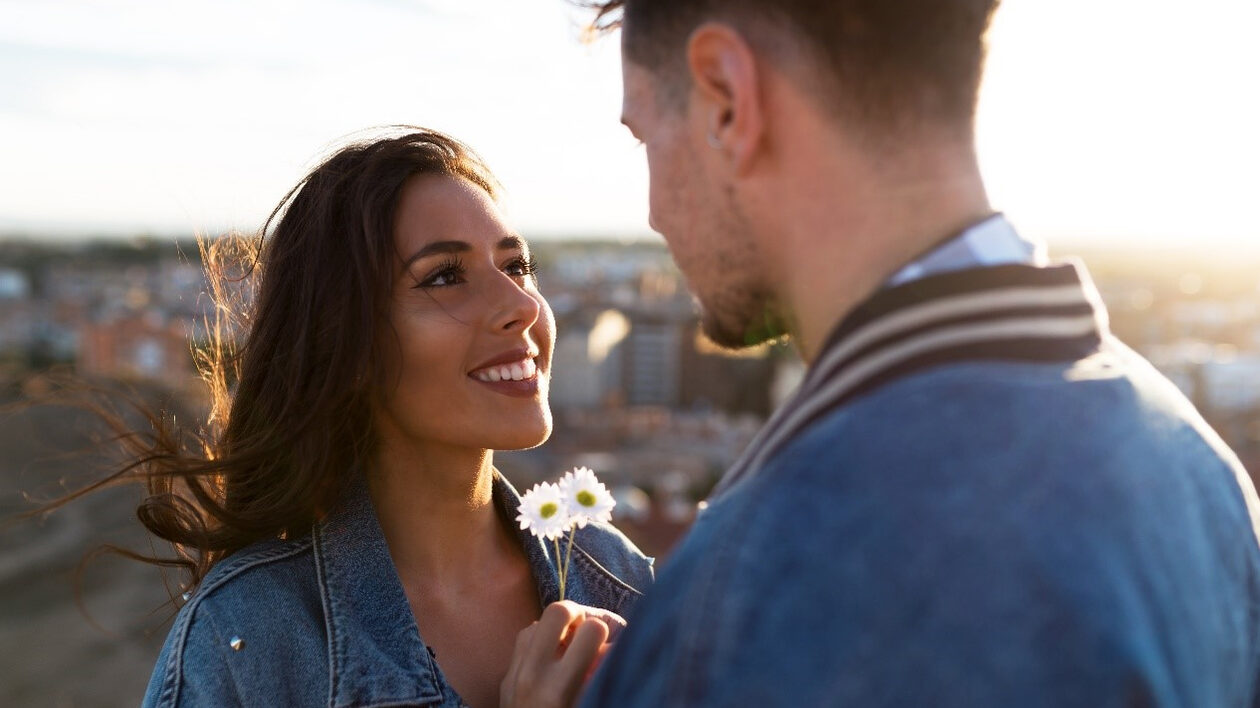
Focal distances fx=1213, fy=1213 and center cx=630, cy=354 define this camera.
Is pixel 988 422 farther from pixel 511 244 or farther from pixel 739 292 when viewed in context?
pixel 511 244

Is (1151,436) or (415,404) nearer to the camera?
(1151,436)

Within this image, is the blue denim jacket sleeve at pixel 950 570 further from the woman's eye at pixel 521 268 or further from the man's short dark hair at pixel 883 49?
the woman's eye at pixel 521 268

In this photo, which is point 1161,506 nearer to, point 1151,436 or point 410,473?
point 1151,436

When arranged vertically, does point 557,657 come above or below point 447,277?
below

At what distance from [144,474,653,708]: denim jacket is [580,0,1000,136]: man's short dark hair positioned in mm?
1145

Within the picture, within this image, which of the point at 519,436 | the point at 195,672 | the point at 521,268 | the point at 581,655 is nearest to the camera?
the point at 581,655

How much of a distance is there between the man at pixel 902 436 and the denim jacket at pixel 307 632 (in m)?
0.91

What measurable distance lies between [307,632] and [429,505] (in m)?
0.35

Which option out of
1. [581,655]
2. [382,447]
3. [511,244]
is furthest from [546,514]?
[511,244]

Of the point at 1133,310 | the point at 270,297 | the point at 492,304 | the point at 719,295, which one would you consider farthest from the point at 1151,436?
the point at 1133,310

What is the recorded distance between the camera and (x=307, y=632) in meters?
1.79

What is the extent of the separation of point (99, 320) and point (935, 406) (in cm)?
5537

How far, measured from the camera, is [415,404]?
2016 millimetres

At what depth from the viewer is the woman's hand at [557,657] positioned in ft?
4.44
